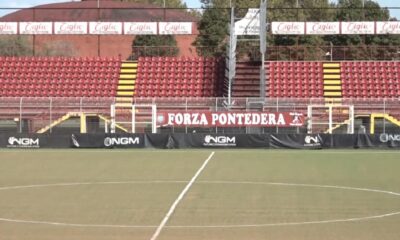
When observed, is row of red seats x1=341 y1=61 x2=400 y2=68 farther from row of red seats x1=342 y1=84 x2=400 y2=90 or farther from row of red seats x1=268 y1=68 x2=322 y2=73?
row of red seats x1=342 y1=84 x2=400 y2=90

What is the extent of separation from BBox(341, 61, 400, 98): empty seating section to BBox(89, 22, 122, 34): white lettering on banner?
621 inches

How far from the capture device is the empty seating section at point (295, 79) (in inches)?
1758

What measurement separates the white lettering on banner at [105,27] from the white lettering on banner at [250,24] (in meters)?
8.83

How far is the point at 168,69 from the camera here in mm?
48281

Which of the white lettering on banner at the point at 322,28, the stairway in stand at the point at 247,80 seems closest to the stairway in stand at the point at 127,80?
the stairway in stand at the point at 247,80

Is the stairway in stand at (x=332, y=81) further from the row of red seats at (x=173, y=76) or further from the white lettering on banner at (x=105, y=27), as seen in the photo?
the white lettering on banner at (x=105, y=27)

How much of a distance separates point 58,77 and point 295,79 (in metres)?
16.1

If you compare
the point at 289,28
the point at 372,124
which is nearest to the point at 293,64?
the point at 289,28

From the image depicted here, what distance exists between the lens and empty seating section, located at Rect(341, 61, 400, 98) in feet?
147

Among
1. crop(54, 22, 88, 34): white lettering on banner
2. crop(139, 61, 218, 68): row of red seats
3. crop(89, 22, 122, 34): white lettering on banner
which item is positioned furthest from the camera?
crop(54, 22, 88, 34): white lettering on banner

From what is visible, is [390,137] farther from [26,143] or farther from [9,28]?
[9,28]

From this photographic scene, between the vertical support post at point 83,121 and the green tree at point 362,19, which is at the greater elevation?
the green tree at point 362,19
